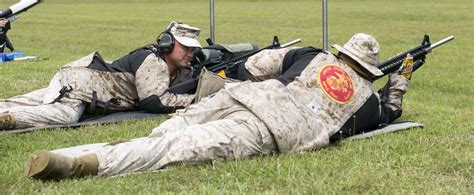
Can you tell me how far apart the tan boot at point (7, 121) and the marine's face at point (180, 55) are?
5.45 ft

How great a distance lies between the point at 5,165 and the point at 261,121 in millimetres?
1897

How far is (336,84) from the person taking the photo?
556 cm

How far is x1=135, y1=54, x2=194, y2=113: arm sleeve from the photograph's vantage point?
7043mm

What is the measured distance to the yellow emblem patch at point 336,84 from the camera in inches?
217

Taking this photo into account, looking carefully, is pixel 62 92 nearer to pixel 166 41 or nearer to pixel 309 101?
pixel 166 41

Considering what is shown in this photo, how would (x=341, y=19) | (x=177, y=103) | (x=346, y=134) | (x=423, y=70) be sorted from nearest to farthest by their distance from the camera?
(x=346, y=134) → (x=177, y=103) → (x=423, y=70) → (x=341, y=19)

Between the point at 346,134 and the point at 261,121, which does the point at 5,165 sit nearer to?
the point at 261,121

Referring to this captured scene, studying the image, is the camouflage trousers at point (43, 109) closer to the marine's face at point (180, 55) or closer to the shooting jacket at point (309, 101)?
the marine's face at point (180, 55)

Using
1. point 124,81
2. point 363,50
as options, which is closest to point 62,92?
point 124,81

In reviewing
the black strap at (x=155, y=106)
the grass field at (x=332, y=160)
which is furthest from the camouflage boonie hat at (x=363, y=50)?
the black strap at (x=155, y=106)

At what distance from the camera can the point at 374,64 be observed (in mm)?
5852

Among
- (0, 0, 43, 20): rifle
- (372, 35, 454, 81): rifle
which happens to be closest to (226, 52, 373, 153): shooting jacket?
(372, 35, 454, 81): rifle


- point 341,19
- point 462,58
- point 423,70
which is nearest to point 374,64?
point 423,70

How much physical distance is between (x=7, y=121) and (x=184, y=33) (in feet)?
6.24
